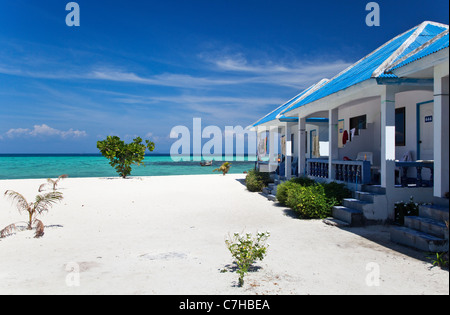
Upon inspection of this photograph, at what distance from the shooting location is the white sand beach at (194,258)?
4.68 meters

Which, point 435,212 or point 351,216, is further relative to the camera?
point 351,216

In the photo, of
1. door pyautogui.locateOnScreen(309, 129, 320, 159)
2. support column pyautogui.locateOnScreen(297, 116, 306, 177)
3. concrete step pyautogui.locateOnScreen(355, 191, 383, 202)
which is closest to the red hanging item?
support column pyautogui.locateOnScreen(297, 116, 306, 177)

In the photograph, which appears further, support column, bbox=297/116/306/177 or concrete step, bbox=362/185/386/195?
support column, bbox=297/116/306/177

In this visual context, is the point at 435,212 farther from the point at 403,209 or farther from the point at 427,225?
the point at 403,209

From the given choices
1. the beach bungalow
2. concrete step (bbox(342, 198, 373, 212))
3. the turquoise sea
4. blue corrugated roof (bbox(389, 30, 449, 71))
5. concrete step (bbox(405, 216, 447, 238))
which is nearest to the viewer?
concrete step (bbox(405, 216, 447, 238))

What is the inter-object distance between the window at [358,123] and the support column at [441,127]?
7.28 meters

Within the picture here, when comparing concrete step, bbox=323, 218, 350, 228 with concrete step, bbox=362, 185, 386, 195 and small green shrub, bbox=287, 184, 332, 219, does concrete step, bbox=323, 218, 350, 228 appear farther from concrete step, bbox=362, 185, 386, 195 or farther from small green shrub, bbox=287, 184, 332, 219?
concrete step, bbox=362, 185, 386, 195

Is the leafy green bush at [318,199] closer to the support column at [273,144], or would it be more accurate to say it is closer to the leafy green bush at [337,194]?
the leafy green bush at [337,194]

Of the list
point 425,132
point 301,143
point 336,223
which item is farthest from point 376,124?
point 336,223

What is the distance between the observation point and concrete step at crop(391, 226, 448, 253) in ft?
19.8

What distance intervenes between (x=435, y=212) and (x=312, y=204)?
10.9ft

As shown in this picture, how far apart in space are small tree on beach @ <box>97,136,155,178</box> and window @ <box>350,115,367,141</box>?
14.8 m

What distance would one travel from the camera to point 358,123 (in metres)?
14.6
